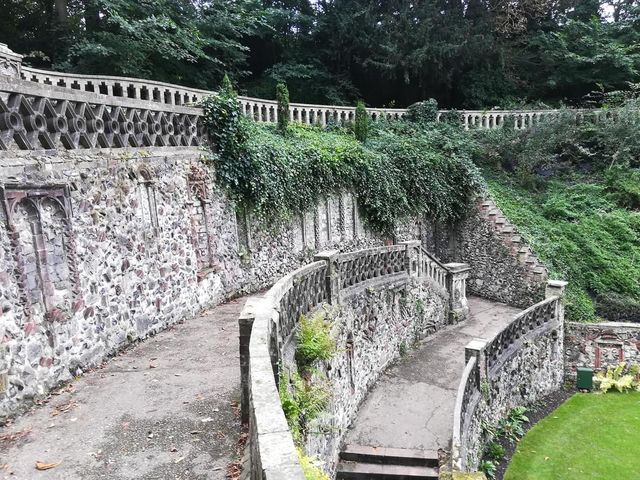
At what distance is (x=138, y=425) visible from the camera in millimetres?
5070

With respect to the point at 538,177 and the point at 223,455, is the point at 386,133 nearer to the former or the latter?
the point at 538,177

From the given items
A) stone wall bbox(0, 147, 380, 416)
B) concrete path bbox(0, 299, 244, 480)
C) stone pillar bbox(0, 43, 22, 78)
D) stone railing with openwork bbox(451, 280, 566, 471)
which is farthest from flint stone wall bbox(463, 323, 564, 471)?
stone pillar bbox(0, 43, 22, 78)

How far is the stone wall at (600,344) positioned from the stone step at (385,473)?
8530 mm

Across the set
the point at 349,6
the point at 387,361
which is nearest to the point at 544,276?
the point at 387,361

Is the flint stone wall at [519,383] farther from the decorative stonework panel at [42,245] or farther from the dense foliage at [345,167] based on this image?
the decorative stonework panel at [42,245]

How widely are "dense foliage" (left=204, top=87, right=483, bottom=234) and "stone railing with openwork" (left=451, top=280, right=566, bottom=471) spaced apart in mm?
6083

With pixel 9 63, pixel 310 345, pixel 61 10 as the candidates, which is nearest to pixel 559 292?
pixel 310 345

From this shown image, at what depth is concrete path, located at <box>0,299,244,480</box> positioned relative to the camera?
169 inches

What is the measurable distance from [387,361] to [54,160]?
9.28m

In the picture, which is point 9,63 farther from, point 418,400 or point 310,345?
point 418,400

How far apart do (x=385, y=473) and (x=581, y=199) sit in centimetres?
1517

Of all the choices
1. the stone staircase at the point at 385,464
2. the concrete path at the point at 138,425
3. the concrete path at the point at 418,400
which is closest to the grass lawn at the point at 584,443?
the concrete path at the point at 418,400

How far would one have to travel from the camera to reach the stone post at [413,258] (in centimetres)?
1347

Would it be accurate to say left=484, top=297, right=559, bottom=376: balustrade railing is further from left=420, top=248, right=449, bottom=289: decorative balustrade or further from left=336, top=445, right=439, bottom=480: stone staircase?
left=336, top=445, right=439, bottom=480: stone staircase
